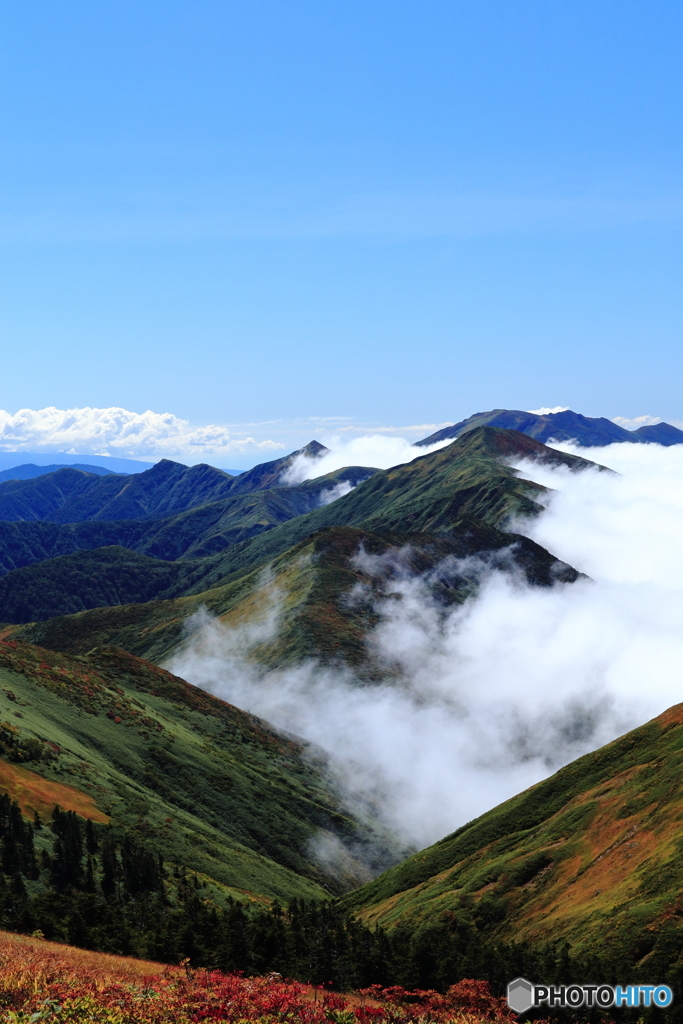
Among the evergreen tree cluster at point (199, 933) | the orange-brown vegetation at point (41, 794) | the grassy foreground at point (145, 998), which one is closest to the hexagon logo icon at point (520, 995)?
the evergreen tree cluster at point (199, 933)

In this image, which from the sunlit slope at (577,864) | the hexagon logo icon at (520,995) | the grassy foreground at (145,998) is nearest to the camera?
the grassy foreground at (145,998)

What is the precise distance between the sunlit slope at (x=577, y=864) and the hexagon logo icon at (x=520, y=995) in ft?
35.2

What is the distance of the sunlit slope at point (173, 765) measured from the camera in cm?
8775

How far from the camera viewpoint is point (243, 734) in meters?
164

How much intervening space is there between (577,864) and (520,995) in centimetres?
3406

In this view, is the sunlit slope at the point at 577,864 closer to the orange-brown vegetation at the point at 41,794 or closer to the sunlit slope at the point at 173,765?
the sunlit slope at the point at 173,765

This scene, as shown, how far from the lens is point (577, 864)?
2977 inches

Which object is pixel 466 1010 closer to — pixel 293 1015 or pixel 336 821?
pixel 293 1015

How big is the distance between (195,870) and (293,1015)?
62.4 meters

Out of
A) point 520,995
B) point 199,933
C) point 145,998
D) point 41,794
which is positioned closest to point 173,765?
point 41,794

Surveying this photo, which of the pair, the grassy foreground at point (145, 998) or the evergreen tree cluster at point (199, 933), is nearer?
the grassy foreground at point (145, 998)

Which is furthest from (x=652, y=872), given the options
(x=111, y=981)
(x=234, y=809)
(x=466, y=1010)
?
(x=234, y=809)

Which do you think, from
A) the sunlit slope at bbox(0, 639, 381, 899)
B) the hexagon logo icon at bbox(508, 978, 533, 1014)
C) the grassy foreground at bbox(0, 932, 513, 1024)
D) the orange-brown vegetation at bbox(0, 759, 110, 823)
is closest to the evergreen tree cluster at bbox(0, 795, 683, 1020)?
the hexagon logo icon at bbox(508, 978, 533, 1014)

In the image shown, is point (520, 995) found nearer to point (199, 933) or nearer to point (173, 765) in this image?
point (199, 933)
